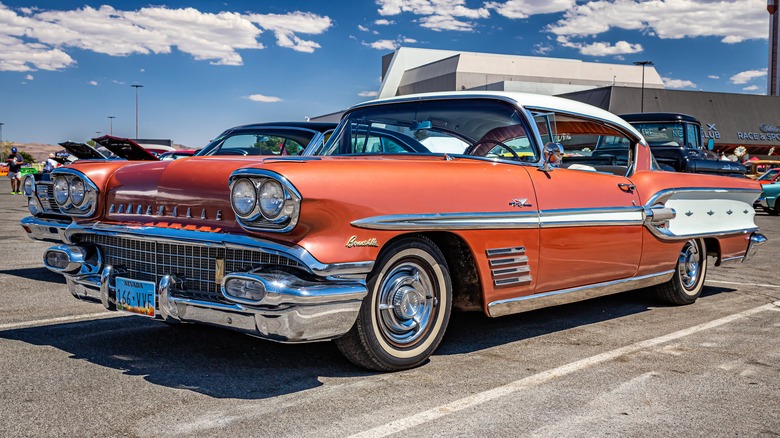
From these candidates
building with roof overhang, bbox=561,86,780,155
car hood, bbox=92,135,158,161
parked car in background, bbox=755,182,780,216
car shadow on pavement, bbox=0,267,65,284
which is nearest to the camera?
car shadow on pavement, bbox=0,267,65,284

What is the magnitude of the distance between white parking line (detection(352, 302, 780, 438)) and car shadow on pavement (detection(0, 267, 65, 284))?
457cm

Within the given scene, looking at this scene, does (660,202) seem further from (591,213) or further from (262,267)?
(262,267)

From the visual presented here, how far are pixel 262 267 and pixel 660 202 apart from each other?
3261mm

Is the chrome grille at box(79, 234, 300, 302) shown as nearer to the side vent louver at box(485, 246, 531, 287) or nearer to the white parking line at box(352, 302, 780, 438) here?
the white parking line at box(352, 302, 780, 438)

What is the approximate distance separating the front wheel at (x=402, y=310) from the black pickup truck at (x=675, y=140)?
9.12 metres

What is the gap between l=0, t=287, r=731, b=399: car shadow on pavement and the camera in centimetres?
362

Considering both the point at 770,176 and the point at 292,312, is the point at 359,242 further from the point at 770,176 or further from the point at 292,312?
the point at 770,176

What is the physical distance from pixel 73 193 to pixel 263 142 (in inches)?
162

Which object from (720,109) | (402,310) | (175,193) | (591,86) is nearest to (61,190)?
(175,193)

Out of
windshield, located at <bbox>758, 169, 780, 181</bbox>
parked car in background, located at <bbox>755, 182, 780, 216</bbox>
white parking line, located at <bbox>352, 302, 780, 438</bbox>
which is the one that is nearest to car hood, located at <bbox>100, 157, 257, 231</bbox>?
white parking line, located at <bbox>352, 302, 780, 438</bbox>

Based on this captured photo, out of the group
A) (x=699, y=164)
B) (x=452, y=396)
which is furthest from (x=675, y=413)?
(x=699, y=164)

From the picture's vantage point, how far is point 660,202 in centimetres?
552

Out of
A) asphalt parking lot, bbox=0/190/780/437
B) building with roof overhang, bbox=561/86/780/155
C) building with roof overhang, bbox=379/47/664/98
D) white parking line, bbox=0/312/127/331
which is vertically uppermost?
building with roof overhang, bbox=379/47/664/98

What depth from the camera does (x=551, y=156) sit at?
4.55 meters
